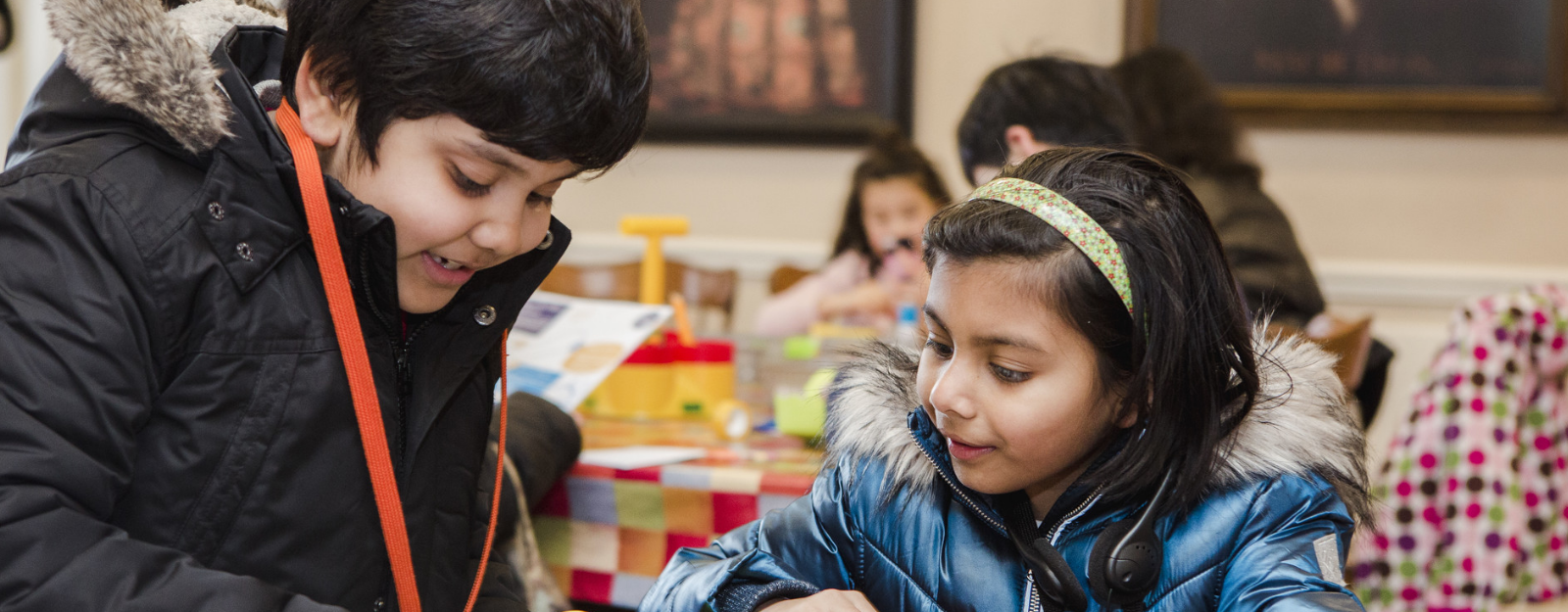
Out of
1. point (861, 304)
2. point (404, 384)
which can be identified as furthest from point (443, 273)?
point (861, 304)

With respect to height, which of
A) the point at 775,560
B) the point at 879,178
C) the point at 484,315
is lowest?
the point at 879,178

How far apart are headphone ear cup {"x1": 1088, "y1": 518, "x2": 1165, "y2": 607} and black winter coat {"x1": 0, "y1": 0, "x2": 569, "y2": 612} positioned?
57 cm

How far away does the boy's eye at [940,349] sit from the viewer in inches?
39.3

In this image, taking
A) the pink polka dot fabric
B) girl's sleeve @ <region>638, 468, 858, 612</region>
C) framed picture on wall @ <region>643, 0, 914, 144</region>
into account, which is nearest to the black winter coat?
girl's sleeve @ <region>638, 468, 858, 612</region>

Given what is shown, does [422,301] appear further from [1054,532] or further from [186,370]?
[1054,532]

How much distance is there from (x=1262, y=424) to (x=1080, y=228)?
24 centimetres

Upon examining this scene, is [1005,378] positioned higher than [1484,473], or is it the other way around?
[1005,378]

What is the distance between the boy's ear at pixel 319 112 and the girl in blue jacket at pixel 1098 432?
1.62 feet

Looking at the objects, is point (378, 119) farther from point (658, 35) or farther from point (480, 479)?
point (658, 35)

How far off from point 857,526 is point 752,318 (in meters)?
3.02

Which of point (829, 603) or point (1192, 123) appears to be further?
point (1192, 123)

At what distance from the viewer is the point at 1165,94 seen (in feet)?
9.07

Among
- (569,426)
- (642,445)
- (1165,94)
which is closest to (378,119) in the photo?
(569,426)

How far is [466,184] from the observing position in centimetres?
94
